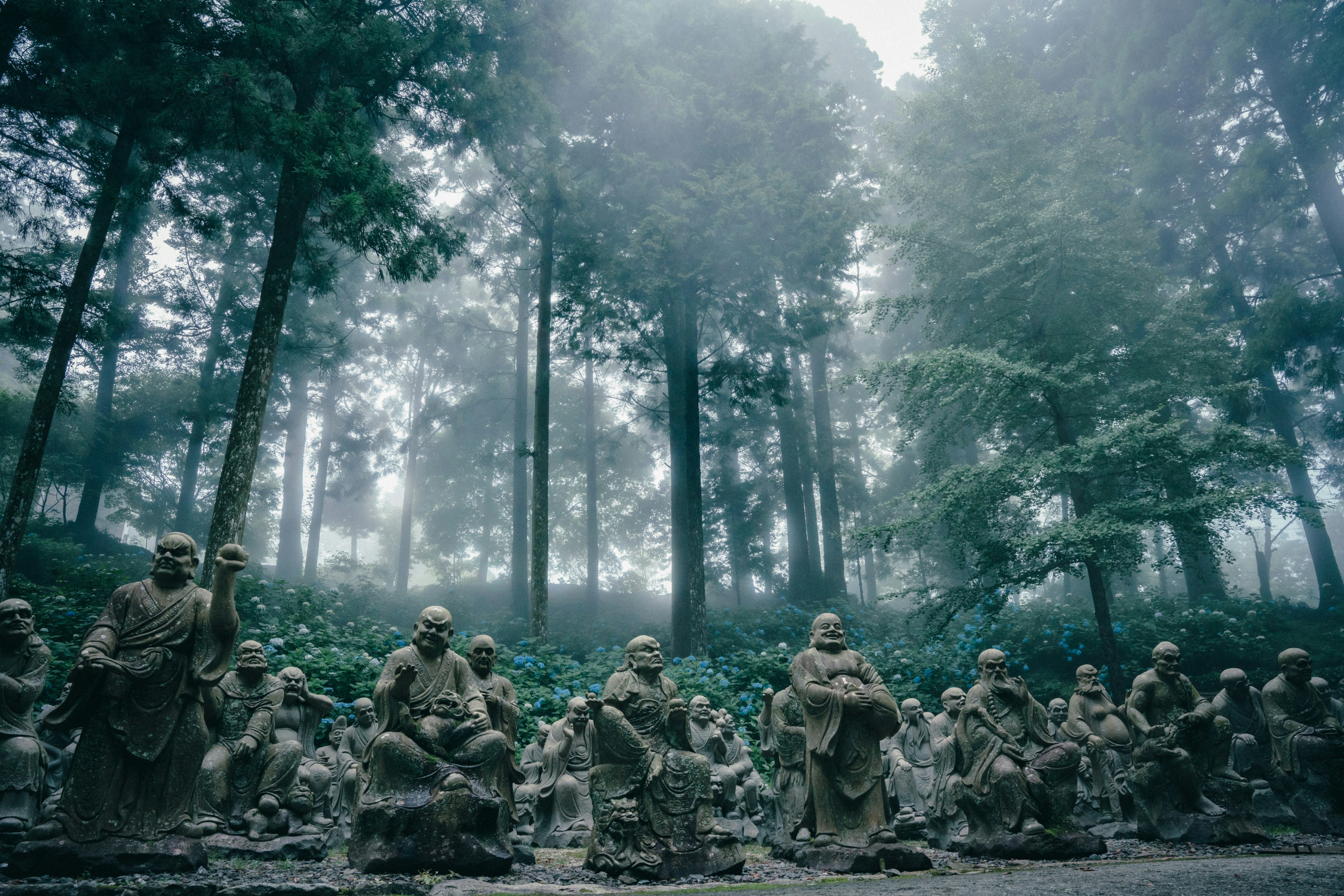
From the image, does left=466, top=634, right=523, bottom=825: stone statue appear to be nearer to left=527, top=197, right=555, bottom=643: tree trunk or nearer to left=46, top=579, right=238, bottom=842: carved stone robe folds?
left=46, top=579, right=238, bottom=842: carved stone robe folds

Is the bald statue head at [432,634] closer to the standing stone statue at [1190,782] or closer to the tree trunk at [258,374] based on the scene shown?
the tree trunk at [258,374]

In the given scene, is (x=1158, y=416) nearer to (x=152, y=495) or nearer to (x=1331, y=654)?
(x=1331, y=654)

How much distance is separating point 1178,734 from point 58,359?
14.1 meters

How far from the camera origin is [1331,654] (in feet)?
45.0

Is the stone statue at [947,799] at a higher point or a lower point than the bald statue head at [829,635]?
lower

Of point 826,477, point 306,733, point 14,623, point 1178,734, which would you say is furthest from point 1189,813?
point 826,477

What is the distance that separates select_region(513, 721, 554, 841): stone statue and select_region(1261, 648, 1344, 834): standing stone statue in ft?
22.9

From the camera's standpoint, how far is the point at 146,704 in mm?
4875

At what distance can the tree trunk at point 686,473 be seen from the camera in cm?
1299

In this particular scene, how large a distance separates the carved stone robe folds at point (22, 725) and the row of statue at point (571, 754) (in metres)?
Result: 0.01

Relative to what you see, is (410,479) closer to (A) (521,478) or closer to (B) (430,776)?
(A) (521,478)

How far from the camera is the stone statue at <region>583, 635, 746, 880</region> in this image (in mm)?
5297

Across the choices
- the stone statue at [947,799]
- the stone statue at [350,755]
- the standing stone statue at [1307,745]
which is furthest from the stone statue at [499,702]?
the standing stone statue at [1307,745]

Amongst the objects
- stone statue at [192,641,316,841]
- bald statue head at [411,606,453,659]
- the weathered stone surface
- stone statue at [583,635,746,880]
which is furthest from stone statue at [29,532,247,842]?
stone statue at [583,635,746,880]
